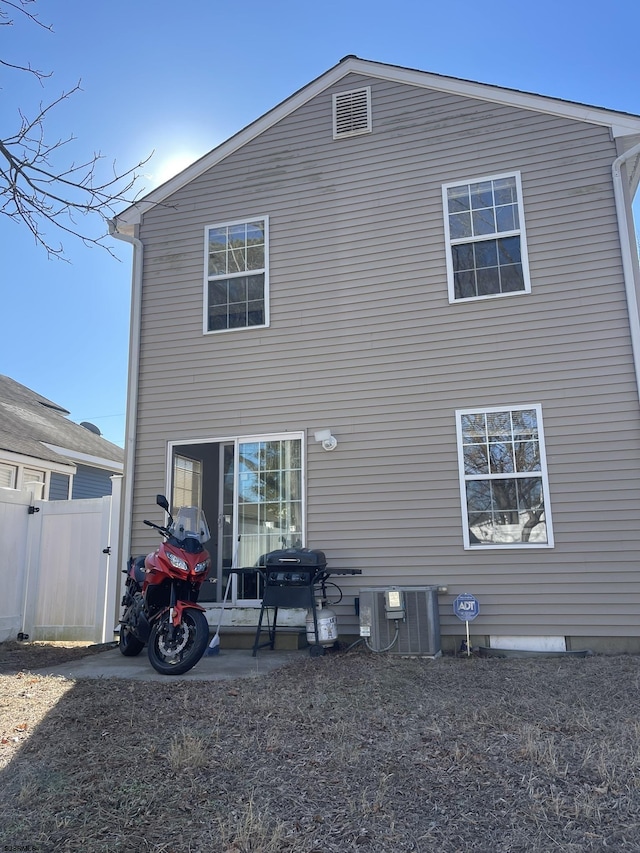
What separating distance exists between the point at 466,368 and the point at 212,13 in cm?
411

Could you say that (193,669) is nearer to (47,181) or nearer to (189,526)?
(189,526)

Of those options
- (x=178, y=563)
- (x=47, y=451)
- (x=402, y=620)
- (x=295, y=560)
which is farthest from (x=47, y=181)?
(x=47, y=451)

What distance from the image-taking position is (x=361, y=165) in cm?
762

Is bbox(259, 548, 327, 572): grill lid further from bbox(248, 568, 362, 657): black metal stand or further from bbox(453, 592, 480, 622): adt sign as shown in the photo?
bbox(453, 592, 480, 622): adt sign

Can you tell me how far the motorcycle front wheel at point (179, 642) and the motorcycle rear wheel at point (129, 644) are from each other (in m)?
1.04

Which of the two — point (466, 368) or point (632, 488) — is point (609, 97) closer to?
point (466, 368)

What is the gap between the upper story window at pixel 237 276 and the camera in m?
7.82

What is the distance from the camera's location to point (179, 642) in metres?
5.46

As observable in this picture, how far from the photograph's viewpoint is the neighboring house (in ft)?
39.4

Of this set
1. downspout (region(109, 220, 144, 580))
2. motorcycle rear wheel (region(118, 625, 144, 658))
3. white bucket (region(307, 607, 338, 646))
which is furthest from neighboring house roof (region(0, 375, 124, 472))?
white bucket (region(307, 607, 338, 646))

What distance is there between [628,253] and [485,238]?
4.58 ft

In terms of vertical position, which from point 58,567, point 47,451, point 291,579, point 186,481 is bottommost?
point 291,579

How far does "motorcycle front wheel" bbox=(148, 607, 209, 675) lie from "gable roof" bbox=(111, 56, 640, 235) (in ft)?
12.1

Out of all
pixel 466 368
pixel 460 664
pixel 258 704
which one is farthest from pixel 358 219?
pixel 258 704
